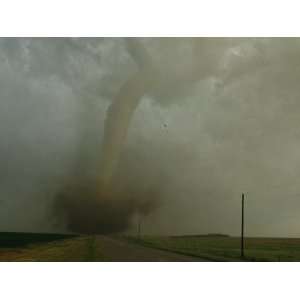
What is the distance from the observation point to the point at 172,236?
498 inches

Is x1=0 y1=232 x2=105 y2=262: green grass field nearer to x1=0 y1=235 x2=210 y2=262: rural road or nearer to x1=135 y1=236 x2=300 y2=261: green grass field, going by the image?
x1=0 y1=235 x2=210 y2=262: rural road

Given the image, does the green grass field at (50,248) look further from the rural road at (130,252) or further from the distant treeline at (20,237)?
the rural road at (130,252)

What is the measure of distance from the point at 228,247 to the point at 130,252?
2072 millimetres

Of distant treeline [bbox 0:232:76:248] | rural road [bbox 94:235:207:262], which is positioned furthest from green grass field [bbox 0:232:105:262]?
rural road [bbox 94:235:207:262]

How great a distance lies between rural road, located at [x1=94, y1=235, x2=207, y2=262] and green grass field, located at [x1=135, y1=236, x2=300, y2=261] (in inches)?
7.1

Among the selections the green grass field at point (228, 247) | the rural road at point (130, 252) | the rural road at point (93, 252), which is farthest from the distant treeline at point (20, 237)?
the green grass field at point (228, 247)

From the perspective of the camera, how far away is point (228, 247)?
12516mm

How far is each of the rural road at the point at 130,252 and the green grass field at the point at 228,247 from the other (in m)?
0.18

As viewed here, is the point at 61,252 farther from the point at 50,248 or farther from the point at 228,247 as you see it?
the point at 228,247

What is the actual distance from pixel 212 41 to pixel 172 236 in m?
4.17
